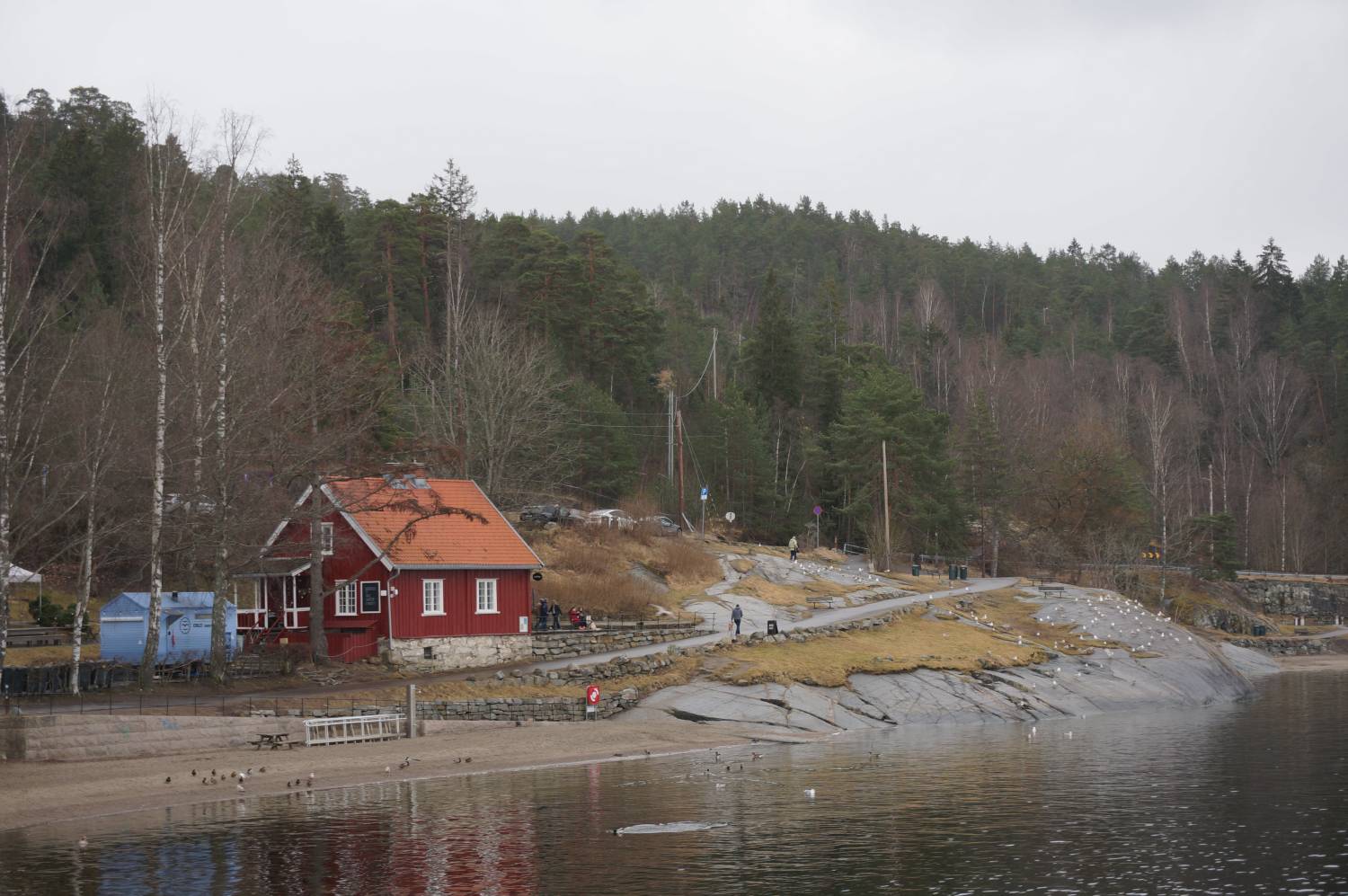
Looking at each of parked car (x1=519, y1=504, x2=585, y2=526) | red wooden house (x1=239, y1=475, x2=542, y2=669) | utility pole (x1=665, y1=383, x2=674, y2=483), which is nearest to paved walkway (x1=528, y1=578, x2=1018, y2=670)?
red wooden house (x1=239, y1=475, x2=542, y2=669)

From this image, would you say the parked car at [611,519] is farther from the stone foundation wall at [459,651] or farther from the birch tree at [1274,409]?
the birch tree at [1274,409]

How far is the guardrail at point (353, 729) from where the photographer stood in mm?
39125

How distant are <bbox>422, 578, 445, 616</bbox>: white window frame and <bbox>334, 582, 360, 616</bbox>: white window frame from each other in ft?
8.63

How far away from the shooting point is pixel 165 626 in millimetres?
50781

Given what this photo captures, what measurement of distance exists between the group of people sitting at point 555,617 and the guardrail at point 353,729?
46.5 ft

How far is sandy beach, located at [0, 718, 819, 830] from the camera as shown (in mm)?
31438

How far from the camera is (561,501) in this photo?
85.1 metres

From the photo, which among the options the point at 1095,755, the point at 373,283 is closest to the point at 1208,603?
the point at 1095,755

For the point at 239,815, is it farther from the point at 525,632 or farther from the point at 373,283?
the point at 373,283

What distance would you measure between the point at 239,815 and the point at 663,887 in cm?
1278

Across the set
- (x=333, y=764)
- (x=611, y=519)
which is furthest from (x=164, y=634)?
(x=611, y=519)

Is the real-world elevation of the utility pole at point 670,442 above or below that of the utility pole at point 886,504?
above

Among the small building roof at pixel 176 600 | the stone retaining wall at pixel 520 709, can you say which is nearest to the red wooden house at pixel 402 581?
the small building roof at pixel 176 600

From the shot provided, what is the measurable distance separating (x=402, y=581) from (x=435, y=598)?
1.67m
